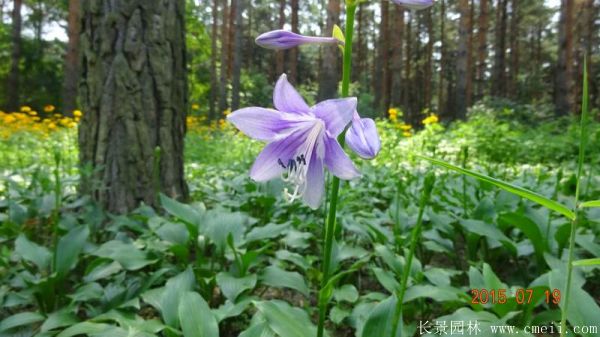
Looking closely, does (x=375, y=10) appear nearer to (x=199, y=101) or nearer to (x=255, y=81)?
(x=255, y=81)

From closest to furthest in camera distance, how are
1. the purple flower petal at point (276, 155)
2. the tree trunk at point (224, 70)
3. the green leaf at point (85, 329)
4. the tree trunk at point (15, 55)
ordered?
1. the purple flower petal at point (276, 155)
2. the green leaf at point (85, 329)
3. the tree trunk at point (224, 70)
4. the tree trunk at point (15, 55)

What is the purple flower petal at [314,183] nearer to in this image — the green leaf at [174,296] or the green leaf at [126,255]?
the green leaf at [174,296]

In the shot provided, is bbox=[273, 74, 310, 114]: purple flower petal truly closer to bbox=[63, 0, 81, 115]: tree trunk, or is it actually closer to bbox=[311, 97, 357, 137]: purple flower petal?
bbox=[311, 97, 357, 137]: purple flower petal

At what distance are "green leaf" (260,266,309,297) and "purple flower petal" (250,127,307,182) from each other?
28.4 inches

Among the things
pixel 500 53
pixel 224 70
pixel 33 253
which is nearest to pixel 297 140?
pixel 33 253

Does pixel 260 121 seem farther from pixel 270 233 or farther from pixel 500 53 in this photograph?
pixel 500 53

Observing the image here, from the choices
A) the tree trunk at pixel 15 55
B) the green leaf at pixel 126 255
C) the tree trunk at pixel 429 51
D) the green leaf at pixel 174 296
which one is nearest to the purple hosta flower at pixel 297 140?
the green leaf at pixel 174 296

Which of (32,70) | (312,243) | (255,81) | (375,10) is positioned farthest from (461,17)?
(32,70)

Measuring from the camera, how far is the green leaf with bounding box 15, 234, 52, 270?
6.87 feet

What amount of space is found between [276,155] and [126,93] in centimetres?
211

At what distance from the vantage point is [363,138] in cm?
113

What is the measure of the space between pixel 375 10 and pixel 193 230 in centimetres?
3194

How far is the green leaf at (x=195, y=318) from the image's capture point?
140 centimetres

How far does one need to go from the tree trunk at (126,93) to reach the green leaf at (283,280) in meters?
1.36
